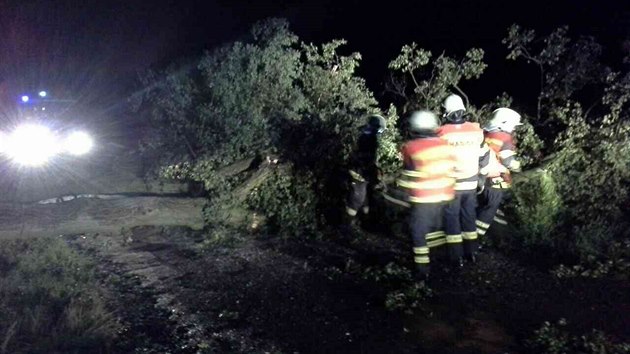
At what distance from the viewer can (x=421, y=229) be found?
6484 mm

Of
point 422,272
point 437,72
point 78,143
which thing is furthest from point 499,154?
point 78,143

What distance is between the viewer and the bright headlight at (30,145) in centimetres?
1222

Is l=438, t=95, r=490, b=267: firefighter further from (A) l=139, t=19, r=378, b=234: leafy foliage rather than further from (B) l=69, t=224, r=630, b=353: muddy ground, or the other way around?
(A) l=139, t=19, r=378, b=234: leafy foliage

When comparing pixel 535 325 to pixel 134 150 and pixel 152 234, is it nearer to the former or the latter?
pixel 152 234

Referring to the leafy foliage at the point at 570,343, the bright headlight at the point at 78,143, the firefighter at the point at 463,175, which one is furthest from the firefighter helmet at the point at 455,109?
the bright headlight at the point at 78,143

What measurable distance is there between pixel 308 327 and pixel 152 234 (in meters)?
3.54

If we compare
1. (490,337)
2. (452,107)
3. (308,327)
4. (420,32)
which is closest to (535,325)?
(490,337)

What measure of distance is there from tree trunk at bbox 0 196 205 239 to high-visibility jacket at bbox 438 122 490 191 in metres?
3.15

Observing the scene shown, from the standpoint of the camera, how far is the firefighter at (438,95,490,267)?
659 centimetres

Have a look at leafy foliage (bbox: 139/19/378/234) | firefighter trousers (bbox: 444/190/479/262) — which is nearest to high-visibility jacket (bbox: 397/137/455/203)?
firefighter trousers (bbox: 444/190/479/262)

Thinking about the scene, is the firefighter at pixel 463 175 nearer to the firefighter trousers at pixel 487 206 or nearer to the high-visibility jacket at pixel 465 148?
the high-visibility jacket at pixel 465 148

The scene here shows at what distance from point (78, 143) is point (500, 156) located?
916cm

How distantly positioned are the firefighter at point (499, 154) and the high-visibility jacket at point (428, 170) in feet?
2.35

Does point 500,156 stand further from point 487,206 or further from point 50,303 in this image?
point 50,303
